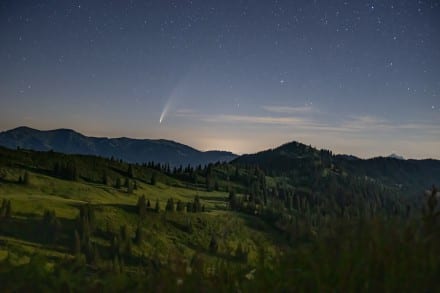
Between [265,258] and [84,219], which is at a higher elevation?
[265,258]

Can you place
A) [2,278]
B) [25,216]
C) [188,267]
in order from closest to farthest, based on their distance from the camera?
[2,278], [188,267], [25,216]

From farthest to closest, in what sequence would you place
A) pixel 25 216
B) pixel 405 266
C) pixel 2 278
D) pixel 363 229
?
pixel 25 216
pixel 363 229
pixel 2 278
pixel 405 266

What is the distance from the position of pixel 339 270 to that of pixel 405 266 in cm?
61

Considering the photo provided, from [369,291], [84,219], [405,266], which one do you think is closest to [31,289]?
[369,291]

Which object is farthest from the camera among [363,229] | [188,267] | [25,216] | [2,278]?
[25,216]

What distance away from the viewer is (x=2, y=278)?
13.8 ft

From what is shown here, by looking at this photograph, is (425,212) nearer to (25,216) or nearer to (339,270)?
(339,270)

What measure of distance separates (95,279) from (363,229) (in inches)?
125

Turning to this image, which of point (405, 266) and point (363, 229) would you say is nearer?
point (405, 266)

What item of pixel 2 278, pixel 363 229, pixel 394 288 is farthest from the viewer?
pixel 363 229

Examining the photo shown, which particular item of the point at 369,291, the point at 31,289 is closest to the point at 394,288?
the point at 369,291

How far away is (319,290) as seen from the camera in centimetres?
370

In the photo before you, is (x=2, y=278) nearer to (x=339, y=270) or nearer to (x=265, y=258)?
(x=265, y=258)

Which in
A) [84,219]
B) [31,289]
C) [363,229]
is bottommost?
[84,219]
